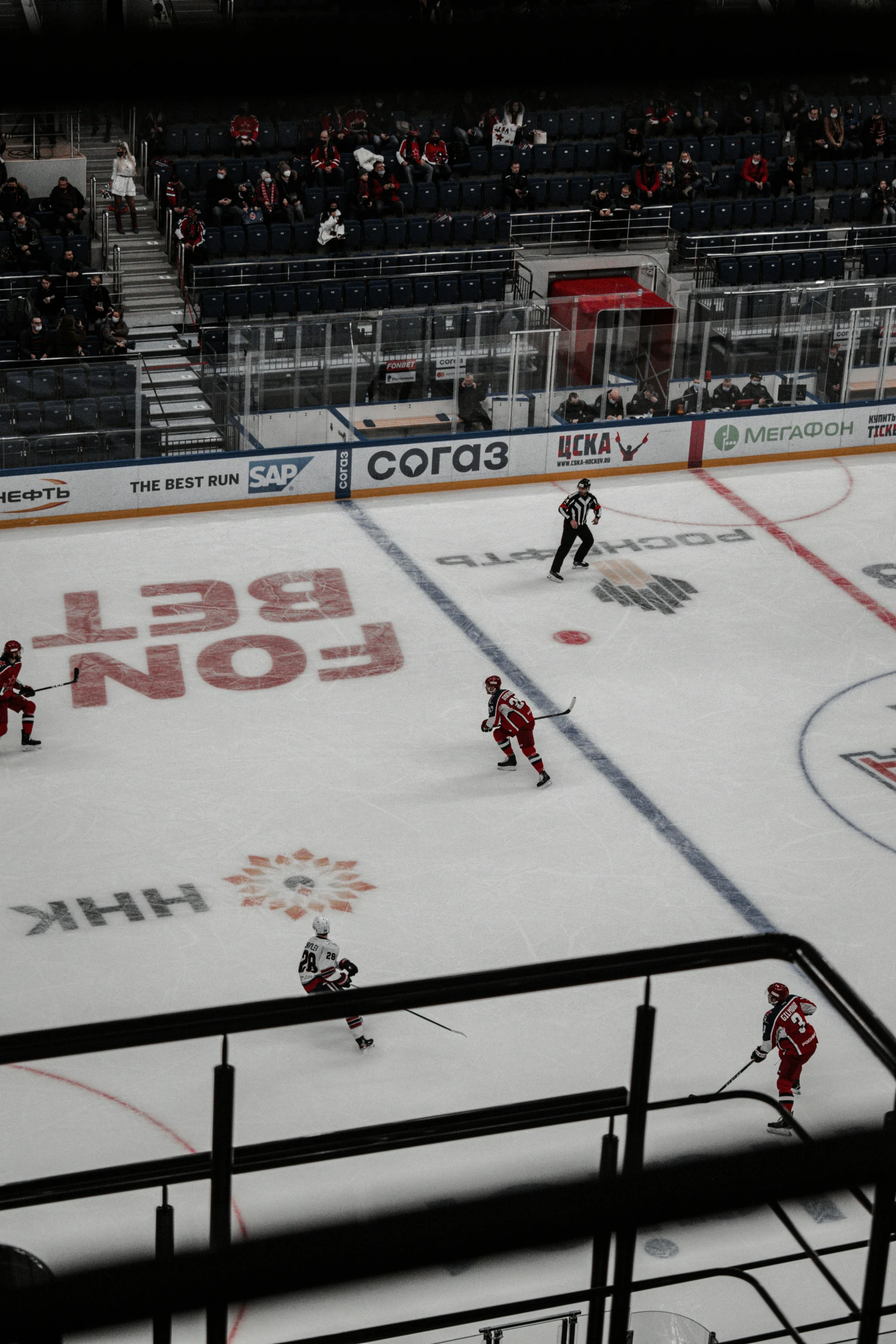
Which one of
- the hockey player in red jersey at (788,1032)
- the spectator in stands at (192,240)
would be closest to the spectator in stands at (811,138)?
the spectator in stands at (192,240)

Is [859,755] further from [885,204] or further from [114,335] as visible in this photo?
[885,204]

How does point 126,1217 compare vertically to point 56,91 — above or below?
below

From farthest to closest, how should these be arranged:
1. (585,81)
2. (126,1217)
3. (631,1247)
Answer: (126,1217) < (631,1247) < (585,81)

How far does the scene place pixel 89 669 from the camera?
610 inches

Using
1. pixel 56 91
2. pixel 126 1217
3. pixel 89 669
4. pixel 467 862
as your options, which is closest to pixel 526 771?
pixel 467 862

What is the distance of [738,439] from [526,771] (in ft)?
26.9

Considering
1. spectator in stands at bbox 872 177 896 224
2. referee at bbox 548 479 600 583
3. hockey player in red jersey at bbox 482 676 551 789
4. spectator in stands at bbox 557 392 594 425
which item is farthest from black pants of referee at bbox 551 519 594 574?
spectator in stands at bbox 872 177 896 224

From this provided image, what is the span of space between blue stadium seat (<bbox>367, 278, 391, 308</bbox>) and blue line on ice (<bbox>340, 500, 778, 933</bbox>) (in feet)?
12.6

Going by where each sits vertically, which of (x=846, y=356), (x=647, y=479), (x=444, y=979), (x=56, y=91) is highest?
(x=56, y=91)

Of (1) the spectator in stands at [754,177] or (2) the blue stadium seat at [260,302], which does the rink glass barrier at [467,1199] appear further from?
(1) the spectator in stands at [754,177]

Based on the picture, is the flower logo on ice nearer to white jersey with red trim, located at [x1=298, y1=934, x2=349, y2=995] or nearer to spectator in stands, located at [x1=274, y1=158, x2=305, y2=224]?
white jersey with red trim, located at [x1=298, y1=934, x2=349, y2=995]

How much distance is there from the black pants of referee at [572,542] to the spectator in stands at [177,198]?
8142 mm

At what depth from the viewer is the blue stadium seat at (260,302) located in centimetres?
2148

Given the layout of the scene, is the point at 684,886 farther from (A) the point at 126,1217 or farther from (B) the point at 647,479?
(B) the point at 647,479
